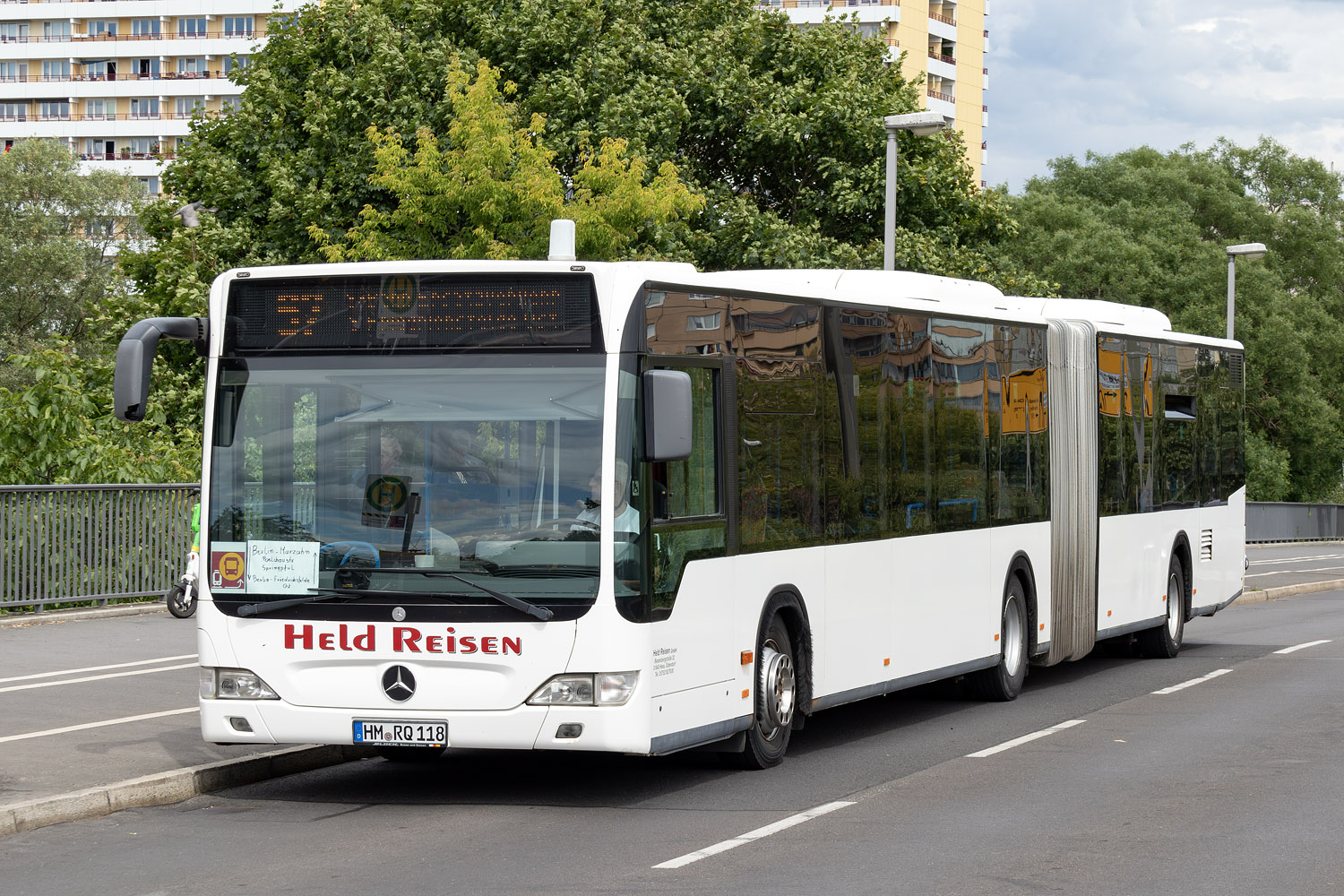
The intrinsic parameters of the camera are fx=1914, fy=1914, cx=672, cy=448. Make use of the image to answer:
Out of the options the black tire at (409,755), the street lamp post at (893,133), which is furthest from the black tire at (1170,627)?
the black tire at (409,755)

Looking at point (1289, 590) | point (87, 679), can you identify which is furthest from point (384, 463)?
point (1289, 590)


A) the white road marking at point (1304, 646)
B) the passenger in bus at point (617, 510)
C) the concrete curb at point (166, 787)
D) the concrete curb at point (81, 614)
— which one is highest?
the passenger in bus at point (617, 510)

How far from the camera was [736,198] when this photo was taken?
1511 inches

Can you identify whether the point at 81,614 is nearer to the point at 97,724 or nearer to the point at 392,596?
the point at 97,724

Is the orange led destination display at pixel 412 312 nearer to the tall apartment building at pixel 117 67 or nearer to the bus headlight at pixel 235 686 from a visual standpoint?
the bus headlight at pixel 235 686

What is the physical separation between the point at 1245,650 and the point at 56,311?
58.1 m

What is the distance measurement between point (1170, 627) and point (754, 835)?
11564 millimetres

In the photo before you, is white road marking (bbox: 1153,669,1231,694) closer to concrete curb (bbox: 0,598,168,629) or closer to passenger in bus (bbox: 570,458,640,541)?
passenger in bus (bbox: 570,458,640,541)

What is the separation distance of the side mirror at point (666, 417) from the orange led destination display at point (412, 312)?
43 cm

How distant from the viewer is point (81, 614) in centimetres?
1953

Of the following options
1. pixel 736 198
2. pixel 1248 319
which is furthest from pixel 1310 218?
pixel 736 198

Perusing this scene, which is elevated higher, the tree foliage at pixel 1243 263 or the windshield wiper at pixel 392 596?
the tree foliage at pixel 1243 263

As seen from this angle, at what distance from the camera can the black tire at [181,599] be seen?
1125cm

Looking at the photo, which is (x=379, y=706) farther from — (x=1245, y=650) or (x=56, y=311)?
(x=56, y=311)
